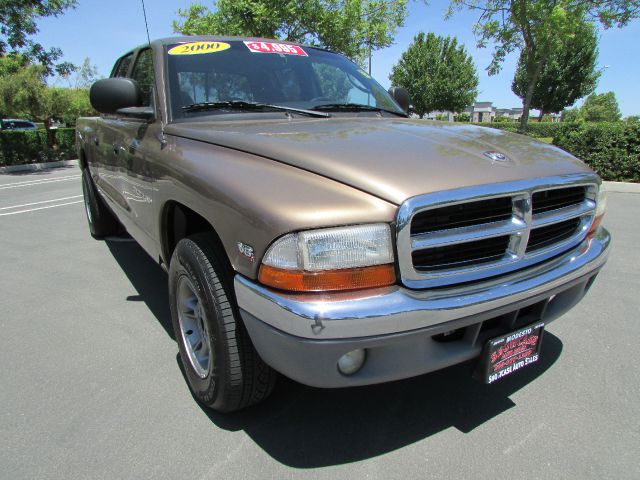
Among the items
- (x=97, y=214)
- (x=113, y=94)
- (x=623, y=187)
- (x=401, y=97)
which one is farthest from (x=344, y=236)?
(x=623, y=187)

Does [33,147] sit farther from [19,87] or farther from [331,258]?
[331,258]

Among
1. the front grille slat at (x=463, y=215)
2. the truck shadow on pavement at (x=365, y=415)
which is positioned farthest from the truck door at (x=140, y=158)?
the front grille slat at (x=463, y=215)

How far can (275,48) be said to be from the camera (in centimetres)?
315

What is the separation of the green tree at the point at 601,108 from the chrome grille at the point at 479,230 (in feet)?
251

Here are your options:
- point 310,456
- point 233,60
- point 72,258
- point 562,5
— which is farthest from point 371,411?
point 562,5

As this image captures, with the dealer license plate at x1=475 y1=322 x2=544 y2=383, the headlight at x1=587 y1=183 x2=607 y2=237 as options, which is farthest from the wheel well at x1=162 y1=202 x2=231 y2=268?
the headlight at x1=587 y1=183 x2=607 y2=237

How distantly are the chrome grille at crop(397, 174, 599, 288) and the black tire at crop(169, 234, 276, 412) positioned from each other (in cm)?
75

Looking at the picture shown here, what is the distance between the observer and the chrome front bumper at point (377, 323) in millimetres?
1463

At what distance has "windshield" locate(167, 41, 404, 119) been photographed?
2.64 meters

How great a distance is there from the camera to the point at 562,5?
13.3m

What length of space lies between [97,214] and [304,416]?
3974 mm

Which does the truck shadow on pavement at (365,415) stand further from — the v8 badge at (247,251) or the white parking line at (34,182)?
the white parking line at (34,182)

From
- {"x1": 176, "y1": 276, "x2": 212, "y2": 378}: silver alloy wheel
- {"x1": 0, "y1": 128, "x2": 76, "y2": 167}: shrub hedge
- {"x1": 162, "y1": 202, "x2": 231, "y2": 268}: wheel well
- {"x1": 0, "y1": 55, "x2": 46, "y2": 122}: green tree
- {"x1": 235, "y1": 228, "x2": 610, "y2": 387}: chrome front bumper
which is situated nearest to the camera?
{"x1": 235, "y1": 228, "x2": 610, "y2": 387}: chrome front bumper

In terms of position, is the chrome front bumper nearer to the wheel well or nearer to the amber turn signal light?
the amber turn signal light
